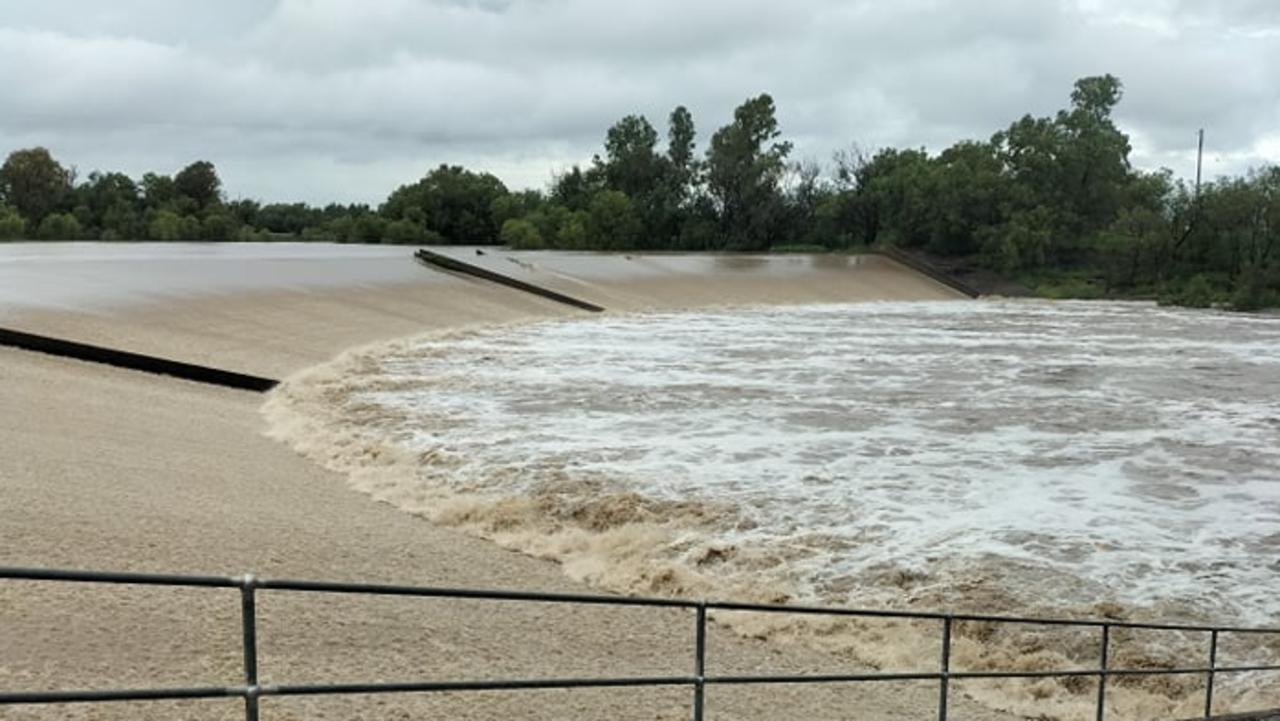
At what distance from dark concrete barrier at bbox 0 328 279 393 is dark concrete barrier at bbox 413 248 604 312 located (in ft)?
59.3

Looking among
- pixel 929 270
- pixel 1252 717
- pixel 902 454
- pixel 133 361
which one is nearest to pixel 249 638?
pixel 1252 717

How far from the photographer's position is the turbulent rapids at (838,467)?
8.98 metres

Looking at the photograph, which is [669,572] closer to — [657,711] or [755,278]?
[657,711]

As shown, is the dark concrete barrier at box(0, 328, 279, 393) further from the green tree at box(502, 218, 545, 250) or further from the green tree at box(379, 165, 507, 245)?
the green tree at box(379, 165, 507, 245)

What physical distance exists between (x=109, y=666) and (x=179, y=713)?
0.70m

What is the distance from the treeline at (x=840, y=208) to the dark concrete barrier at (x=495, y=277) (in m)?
27.5

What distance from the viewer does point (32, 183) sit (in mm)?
66938

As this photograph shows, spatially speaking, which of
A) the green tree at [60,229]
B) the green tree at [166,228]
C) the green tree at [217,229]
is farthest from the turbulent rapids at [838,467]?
the green tree at [217,229]

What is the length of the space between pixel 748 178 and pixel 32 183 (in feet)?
146

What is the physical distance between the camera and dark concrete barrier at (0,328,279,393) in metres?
15.0

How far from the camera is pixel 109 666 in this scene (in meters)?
5.12

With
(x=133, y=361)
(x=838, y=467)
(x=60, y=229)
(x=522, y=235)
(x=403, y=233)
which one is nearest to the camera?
(x=838, y=467)

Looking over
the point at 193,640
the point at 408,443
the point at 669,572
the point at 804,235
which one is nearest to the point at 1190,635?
the point at 669,572

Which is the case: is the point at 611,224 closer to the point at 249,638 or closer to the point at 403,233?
the point at 403,233
